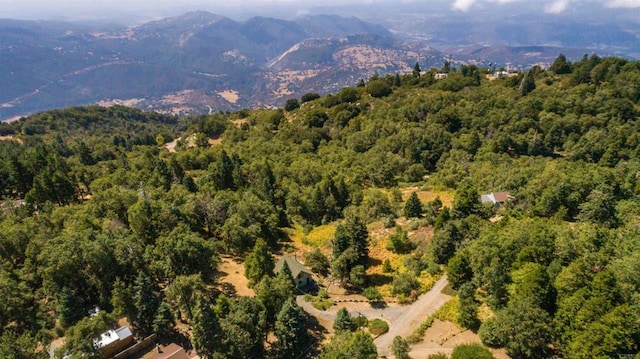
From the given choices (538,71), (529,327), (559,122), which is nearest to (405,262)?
(529,327)

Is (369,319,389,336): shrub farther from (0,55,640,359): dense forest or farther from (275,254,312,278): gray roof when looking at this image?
(275,254,312,278): gray roof

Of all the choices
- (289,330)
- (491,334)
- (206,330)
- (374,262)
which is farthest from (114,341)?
(491,334)

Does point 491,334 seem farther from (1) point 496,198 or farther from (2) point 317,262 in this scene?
(1) point 496,198

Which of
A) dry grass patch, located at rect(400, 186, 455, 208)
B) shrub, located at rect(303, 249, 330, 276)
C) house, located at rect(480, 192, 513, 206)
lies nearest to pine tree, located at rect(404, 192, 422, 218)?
dry grass patch, located at rect(400, 186, 455, 208)

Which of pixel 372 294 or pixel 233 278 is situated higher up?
pixel 372 294

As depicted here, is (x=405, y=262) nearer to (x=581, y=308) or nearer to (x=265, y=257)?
(x=265, y=257)
